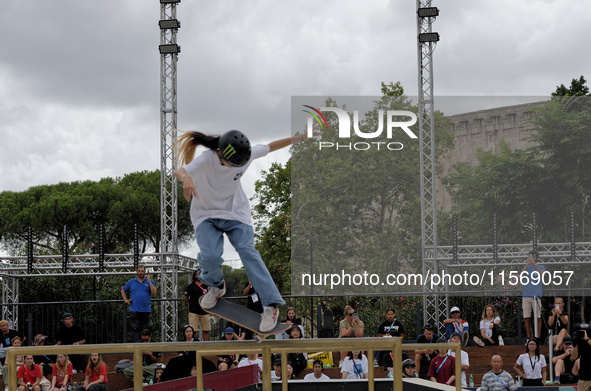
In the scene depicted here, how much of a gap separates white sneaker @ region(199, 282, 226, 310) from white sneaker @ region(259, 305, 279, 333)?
16.4 inches

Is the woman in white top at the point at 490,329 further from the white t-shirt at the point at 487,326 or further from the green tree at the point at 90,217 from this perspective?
the green tree at the point at 90,217

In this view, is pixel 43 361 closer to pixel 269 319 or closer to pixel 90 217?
pixel 269 319

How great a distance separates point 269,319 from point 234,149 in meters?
1.36

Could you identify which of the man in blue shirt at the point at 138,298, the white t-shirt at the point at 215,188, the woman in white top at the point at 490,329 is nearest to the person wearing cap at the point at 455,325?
the woman in white top at the point at 490,329

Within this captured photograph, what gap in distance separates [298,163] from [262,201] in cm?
1055

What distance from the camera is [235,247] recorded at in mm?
5535

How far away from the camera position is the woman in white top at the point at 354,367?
1038 cm

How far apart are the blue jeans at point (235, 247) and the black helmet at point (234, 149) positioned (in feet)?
1.72

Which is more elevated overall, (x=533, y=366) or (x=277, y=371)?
(x=277, y=371)

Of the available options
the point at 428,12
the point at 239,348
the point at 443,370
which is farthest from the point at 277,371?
the point at 428,12

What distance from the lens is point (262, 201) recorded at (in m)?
33.3

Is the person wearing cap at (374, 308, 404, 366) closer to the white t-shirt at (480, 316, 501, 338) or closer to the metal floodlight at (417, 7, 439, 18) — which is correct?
the white t-shirt at (480, 316, 501, 338)

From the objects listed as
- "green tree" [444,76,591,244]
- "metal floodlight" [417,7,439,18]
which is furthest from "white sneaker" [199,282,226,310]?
"green tree" [444,76,591,244]

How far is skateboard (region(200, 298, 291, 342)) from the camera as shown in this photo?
545 cm
